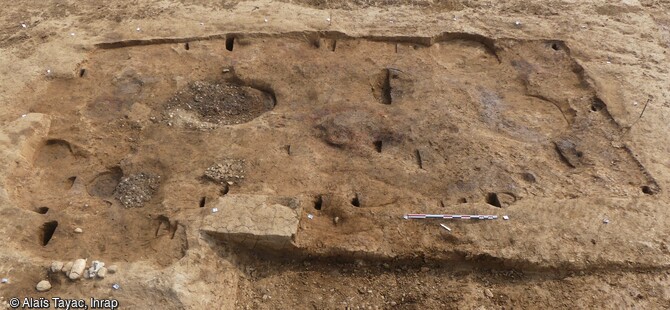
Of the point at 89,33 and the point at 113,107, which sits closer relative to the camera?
the point at 113,107

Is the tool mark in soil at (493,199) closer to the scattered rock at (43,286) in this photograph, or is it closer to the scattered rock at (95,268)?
the scattered rock at (95,268)

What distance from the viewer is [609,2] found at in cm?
892

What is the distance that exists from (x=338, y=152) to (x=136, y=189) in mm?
2375

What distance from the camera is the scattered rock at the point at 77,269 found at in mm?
4871

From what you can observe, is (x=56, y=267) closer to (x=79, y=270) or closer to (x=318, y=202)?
(x=79, y=270)

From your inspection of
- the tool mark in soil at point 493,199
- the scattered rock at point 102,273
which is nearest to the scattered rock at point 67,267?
the scattered rock at point 102,273

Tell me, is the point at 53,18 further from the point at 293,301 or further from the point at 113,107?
the point at 293,301

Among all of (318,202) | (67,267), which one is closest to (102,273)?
(67,267)

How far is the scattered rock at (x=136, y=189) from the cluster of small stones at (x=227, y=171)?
2.16 ft

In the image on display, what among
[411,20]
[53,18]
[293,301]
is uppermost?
[411,20]

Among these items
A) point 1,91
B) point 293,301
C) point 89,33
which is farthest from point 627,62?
point 1,91

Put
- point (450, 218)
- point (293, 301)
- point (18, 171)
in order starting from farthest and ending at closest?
point (18, 171)
point (450, 218)
point (293, 301)

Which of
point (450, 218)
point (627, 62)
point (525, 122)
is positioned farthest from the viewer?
point (627, 62)

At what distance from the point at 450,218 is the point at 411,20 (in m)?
4.10
